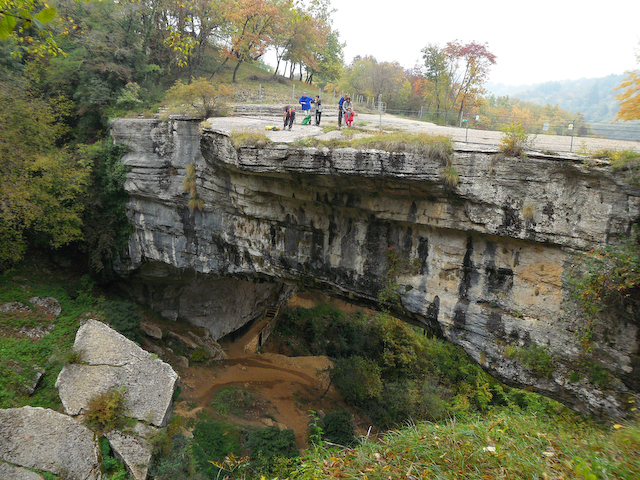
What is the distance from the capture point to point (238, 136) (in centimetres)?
1038

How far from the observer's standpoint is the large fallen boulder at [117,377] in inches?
362

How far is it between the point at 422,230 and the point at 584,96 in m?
104

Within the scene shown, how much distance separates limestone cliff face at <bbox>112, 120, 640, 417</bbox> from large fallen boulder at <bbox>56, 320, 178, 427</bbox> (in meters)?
4.21

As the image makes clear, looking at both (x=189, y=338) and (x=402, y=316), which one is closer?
(x=402, y=316)

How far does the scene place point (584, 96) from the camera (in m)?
87.5

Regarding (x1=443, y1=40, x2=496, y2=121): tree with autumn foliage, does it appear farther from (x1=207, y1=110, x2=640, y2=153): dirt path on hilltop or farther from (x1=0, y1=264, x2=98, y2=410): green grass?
(x1=0, y1=264, x2=98, y2=410): green grass

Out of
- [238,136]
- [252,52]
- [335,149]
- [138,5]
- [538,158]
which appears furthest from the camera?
[252,52]

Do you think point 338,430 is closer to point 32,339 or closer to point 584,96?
point 32,339

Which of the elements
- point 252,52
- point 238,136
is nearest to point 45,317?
point 238,136

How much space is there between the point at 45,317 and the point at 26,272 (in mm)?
2925

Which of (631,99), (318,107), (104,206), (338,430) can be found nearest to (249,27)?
(318,107)

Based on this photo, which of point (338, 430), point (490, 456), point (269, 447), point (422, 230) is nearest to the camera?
point (490, 456)

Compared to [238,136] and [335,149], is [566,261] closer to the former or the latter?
[335,149]

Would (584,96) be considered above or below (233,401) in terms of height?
above
